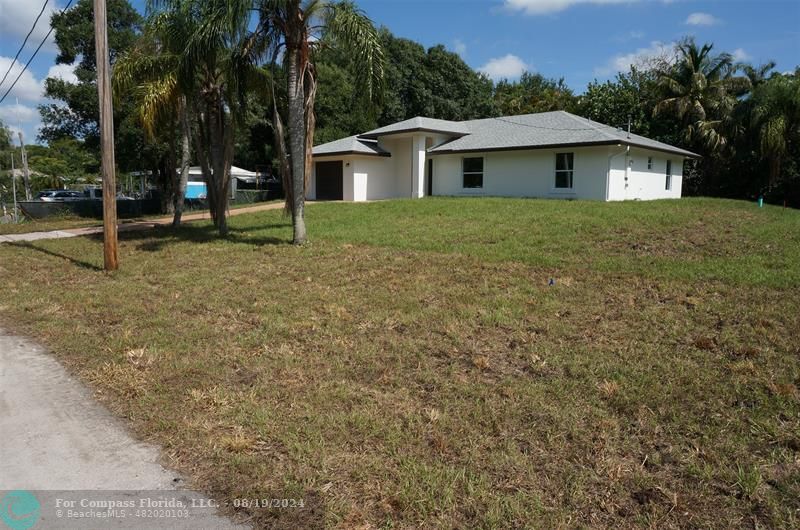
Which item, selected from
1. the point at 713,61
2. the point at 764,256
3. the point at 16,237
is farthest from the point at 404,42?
the point at 764,256

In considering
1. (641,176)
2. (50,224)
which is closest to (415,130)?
(641,176)

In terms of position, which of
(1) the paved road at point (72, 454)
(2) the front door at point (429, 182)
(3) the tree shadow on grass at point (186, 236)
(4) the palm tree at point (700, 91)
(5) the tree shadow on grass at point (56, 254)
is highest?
(4) the palm tree at point (700, 91)

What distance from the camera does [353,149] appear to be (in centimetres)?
2503

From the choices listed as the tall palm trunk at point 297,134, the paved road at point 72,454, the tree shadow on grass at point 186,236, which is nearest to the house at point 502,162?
the tree shadow on grass at point 186,236

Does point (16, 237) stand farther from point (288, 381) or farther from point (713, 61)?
point (713, 61)

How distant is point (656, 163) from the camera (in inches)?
986

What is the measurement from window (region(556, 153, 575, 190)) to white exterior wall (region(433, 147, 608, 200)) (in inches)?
6.3

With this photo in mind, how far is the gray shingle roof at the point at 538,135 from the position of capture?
846 inches

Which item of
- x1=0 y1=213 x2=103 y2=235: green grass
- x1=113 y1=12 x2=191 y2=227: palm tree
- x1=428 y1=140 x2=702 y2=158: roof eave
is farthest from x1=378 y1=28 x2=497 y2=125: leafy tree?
x1=113 y1=12 x2=191 y2=227: palm tree

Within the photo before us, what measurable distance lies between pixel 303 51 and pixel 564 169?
542 inches

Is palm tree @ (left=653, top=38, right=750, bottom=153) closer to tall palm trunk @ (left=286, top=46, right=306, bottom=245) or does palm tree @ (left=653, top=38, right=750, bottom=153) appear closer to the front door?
the front door

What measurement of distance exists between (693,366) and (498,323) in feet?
6.68

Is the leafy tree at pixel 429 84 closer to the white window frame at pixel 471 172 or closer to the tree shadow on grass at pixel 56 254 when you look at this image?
the white window frame at pixel 471 172

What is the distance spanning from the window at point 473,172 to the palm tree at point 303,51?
13.7 meters
